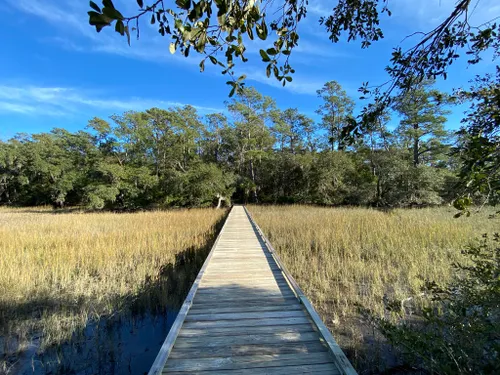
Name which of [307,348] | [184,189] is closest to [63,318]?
[307,348]

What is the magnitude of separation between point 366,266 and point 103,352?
5141 millimetres

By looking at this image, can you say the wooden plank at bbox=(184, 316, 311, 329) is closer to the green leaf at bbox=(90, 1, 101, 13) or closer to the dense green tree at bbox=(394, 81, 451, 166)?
the green leaf at bbox=(90, 1, 101, 13)

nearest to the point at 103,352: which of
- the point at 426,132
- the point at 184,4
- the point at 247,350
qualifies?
the point at 247,350

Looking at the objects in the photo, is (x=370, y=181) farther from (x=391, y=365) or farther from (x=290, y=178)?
(x=391, y=365)

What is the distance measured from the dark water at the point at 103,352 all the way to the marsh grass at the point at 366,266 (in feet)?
7.95

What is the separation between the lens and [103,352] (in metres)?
3.01

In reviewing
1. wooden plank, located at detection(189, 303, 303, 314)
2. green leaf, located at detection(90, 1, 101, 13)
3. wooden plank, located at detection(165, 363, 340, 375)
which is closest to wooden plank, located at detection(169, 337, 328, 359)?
wooden plank, located at detection(165, 363, 340, 375)

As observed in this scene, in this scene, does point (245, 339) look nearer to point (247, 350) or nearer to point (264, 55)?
point (247, 350)

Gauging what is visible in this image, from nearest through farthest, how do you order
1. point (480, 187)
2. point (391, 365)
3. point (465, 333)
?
point (480, 187) < point (465, 333) < point (391, 365)

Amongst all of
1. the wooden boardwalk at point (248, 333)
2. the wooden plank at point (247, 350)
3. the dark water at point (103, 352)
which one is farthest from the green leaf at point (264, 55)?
the dark water at point (103, 352)

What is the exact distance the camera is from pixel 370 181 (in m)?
21.0

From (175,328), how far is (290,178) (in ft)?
76.2

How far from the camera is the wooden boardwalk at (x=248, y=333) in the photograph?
198 cm

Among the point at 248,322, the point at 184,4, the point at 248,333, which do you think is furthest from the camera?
the point at 248,322
